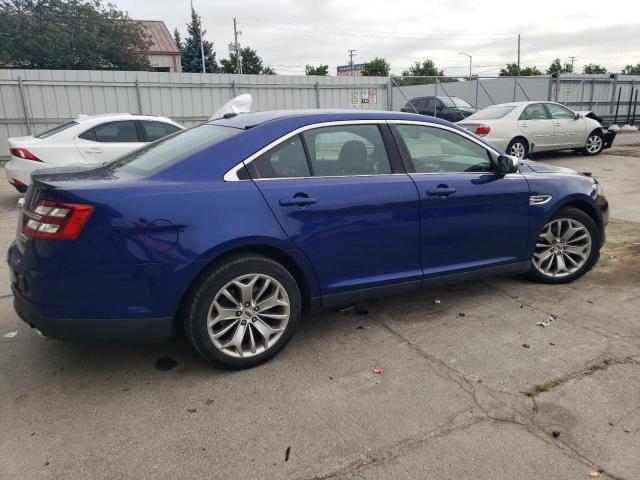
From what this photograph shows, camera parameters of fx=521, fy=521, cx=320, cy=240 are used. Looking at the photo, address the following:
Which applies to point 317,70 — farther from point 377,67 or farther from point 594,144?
point 594,144

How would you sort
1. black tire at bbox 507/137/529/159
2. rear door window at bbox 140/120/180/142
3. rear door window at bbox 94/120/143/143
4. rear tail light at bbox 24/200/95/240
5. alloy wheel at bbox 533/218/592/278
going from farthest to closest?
black tire at bbox 507/137/529/159, rear door window at bbox 140/120/180/142, rear door window at bbox 94/120/143/143, alloy wheel at bbox 533/218/592/278, rear tail light at bbox 24/200/95/240

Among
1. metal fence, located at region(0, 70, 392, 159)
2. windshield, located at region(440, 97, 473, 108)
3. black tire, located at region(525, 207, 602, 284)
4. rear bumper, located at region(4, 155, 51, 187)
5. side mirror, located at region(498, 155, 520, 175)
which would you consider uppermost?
metal fence, located at region(0, 70, 392, 159)

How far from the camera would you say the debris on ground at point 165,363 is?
3.30 meters

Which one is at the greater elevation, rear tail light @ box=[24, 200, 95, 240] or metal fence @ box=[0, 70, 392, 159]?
metal fence @ box=[0, 70, 392, 159]

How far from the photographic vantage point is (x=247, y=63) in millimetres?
62531

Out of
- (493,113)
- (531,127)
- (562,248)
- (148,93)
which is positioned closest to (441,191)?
→ (562,248)

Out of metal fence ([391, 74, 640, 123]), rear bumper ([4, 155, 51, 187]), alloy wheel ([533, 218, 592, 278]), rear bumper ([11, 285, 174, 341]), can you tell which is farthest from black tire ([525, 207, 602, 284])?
metal fence ([391, 74, 640, 123])

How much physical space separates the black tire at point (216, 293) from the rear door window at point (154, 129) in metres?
6.29

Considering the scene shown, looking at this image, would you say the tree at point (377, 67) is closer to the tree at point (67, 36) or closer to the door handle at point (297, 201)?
the tree at point (67, 36)

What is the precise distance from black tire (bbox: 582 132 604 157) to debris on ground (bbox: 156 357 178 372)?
45.5 ft

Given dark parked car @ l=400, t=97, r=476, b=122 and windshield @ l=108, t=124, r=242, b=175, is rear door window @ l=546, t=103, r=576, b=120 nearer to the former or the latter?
dark parked car @ l=400, t=97, r=476, b=122

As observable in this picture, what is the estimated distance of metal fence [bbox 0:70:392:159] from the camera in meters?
14.1

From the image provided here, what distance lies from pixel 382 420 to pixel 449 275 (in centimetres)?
153

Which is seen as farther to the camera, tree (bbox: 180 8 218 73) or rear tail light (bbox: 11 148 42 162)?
tree (bbox: 180 8 218 73)
